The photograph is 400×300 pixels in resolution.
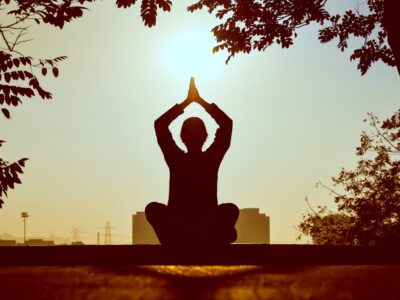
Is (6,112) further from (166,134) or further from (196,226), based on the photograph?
(196,226)

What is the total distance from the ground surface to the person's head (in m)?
3.47

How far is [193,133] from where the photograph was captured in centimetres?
634

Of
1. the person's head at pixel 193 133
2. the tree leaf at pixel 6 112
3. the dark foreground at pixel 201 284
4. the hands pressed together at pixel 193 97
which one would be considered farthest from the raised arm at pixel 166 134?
the dark foreground at pixel 201 284

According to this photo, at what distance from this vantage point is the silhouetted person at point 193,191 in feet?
18.7

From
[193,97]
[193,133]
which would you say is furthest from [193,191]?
[193,97]

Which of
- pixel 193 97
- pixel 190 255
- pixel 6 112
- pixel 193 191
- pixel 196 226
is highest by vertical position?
pixel 193 97

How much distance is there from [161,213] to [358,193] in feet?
62.5

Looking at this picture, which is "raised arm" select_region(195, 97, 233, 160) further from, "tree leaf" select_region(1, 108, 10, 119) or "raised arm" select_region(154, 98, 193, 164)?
"tree leaf" select_region(1, 108, 10, 119)

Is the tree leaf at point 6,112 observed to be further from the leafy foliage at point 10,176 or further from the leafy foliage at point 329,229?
the leafy foliage at point 329,229

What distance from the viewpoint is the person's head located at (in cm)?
633

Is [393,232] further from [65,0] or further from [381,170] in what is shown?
[65,0]

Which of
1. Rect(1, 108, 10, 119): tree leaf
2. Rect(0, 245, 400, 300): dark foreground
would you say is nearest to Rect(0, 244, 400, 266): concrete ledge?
Rect(1, 108, 10, 119): tree leaf

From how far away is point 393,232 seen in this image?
21094 millimetres

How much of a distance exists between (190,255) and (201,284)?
319 centimetres
